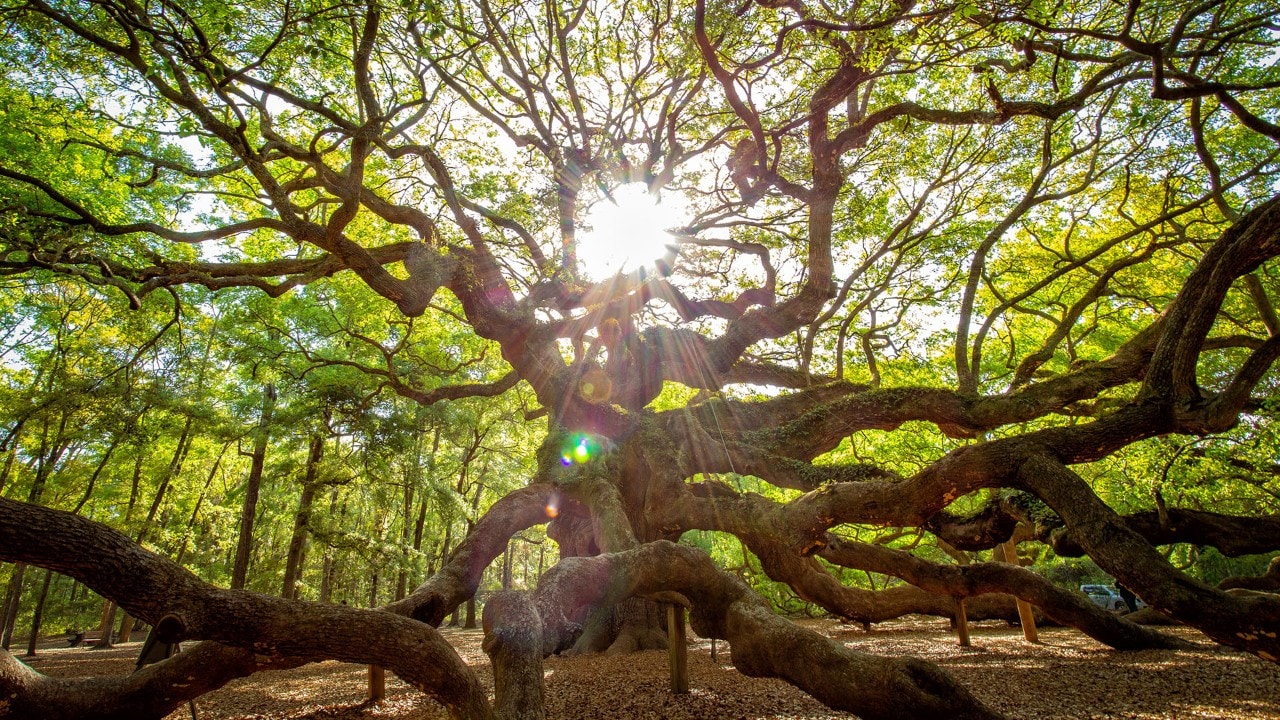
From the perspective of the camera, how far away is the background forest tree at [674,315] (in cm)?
425

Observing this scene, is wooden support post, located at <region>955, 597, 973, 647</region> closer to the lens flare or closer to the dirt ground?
the dirt ground

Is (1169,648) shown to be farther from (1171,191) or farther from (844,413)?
(1171,191)

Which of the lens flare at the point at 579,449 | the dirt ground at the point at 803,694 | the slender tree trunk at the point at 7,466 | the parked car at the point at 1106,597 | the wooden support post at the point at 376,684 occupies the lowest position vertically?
the parked car at the point at 1106,597

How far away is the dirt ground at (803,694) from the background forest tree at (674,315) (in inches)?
27.9

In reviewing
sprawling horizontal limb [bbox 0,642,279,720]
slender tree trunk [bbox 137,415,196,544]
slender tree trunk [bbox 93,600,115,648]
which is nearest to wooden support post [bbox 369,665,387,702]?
sprawling horizontal limb [bbox 0,642,279,720]

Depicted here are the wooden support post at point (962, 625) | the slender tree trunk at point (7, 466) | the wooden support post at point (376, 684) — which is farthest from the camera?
the slender tree trunk at point (7, 466)

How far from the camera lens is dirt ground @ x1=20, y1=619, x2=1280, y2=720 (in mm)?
4664

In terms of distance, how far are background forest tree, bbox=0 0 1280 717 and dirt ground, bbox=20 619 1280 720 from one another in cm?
71

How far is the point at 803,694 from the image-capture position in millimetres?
5488

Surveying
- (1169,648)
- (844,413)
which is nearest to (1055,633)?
(1169,648)

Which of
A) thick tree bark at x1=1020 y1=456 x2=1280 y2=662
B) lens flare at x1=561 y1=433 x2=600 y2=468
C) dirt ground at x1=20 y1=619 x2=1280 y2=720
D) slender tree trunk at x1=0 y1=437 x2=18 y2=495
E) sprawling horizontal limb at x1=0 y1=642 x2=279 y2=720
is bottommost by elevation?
dirt ground at x1=20 y1=619 x2=1280 y2=720

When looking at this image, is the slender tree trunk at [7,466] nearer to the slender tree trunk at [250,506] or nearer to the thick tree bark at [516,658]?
the slender tree trunk at [250,506]

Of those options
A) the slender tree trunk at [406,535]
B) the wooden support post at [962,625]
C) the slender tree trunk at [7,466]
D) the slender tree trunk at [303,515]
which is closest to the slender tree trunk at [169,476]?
the slender tree trunk at [7,466]

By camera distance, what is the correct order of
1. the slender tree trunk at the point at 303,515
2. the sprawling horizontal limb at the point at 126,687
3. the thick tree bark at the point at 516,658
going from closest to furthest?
the sprawling horizontal limb at the point at 126,687, the thick tree bark at the point at 516,658, the slender tree trunk at the point at 303,515
